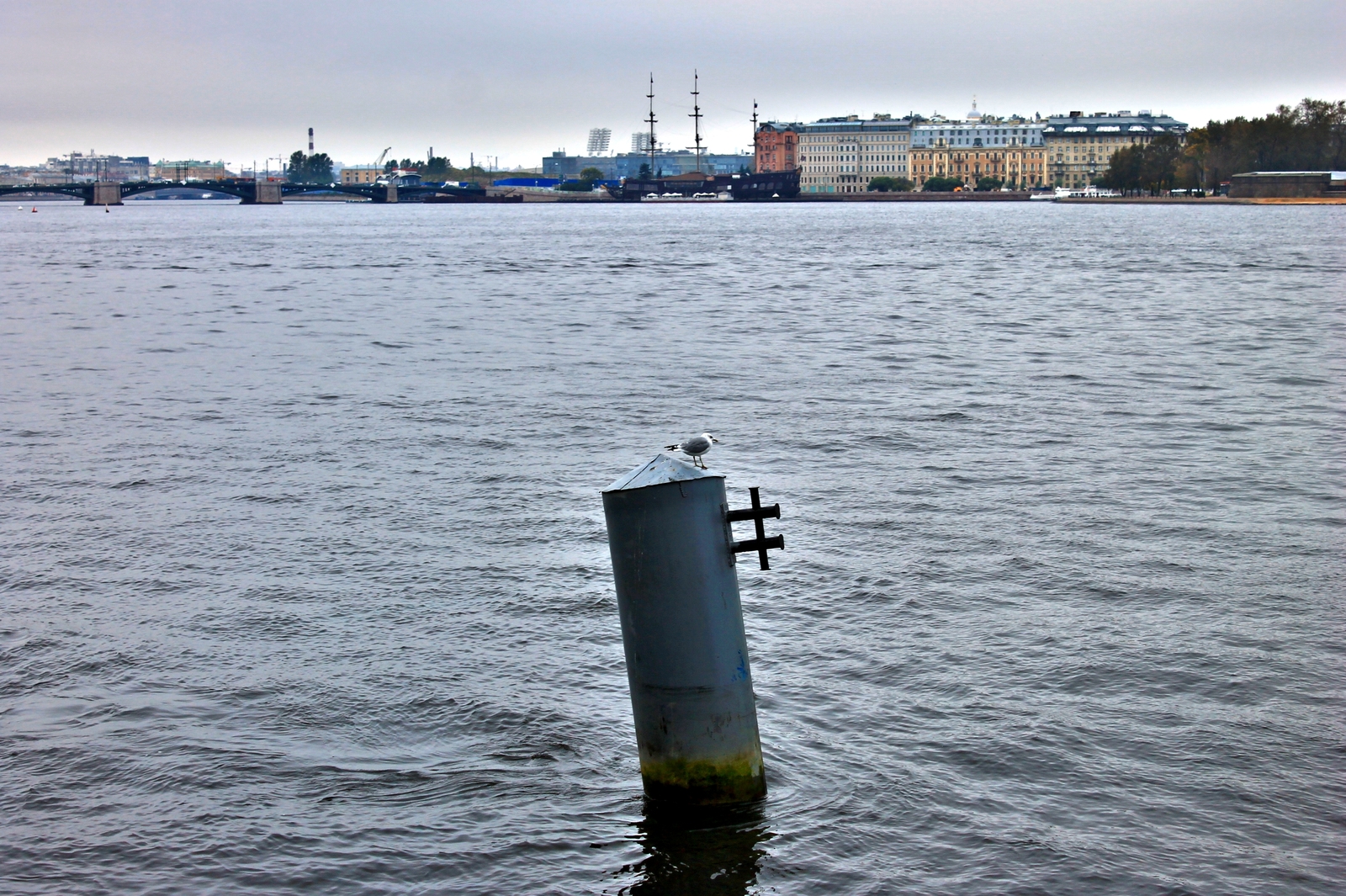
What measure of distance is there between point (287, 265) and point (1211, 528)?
53.0 metres

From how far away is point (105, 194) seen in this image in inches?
7126

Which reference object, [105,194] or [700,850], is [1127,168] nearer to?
[105,194]

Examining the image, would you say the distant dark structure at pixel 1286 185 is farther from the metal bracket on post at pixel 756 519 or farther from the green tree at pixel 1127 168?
the metal bracket on post at pixel 756 519

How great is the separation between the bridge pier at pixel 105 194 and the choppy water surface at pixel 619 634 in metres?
170

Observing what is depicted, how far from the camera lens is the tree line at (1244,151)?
15838cm

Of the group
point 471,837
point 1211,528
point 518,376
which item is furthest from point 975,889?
point 518,376

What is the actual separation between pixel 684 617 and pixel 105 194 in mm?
194417

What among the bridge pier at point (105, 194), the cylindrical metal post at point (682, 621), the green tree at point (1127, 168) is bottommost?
the cylindrical metal post at point (682, 621)

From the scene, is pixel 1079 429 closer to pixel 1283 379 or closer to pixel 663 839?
pixel 1283 379

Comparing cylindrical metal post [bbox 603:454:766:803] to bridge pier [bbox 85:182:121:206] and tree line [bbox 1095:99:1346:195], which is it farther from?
bridge pier [bbox 85:182:121:206]

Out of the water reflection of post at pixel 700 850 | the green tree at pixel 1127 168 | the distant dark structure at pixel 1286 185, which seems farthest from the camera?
the green tree at pixel 1127 168

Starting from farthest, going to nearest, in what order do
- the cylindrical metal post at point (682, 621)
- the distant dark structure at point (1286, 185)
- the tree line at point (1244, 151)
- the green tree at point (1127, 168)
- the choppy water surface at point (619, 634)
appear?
the green tree at point (1127, 168), the tree line at point (1244, 151), the distant dark structure at point (1286, 185), the choppy water surface at point (619, 634), the cylindrical metal post at point (682, 621)

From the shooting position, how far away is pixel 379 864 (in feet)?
19.9

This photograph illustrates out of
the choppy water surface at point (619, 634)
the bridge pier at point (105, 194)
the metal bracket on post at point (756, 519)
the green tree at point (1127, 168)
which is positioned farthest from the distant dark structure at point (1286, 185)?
the metal bracket on post at point (756, 519)
